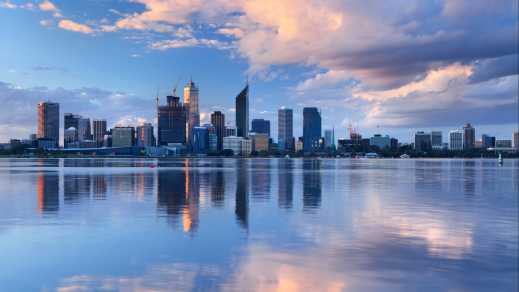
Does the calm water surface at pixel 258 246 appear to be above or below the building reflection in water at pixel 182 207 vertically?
below

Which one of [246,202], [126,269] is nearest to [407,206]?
[246,202]

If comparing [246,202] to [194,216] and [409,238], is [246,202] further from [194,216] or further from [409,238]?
[409,238]

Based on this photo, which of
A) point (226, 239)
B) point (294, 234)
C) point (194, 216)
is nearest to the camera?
point (226, 239)

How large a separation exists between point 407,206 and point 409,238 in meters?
14.7

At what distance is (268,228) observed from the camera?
28.2 meters

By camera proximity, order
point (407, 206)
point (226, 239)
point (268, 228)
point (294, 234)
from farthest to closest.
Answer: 1. point (407, 206)
2. point (268, 228)
3. point (294, 234)
4. point (226, 239)

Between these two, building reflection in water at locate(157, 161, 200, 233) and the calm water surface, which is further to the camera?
building reflection in water at locate(157, 161, 200, 233)

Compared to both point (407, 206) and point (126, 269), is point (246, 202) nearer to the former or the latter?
point (407, 206)

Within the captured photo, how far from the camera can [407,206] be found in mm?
39156

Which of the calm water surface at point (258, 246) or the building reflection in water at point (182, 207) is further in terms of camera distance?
the building reflection in water at point (182, 207)

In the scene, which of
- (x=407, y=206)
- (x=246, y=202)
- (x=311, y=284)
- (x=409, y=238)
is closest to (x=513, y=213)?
(x=407, y=206)

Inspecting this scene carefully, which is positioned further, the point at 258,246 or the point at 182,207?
the point at 182,207

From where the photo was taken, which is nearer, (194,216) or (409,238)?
(409,238)

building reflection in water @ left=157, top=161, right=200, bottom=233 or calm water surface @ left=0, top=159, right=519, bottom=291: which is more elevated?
building reflection in water @ left=157, top=161, right=200, bottom=233
